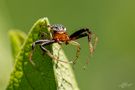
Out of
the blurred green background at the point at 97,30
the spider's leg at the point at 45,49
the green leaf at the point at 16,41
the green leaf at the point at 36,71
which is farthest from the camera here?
the blurred green background at the point at 97,30

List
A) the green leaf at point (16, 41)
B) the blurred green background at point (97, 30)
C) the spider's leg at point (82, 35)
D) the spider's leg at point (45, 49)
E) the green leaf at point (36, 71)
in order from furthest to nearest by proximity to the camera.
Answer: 1. the blurred green background at point (97, 30)
2. the spider's leg at point (82, 35)
3. the green leaf at point (16, 41)
4. the spider's leg at point (45, 49)
5. the green leaf at point (36, 71)

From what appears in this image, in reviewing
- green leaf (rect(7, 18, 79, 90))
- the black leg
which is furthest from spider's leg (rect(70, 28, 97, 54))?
green leaf (rect(7, 18, 79, 90))

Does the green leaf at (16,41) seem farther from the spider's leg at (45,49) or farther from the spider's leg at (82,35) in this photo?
the spider's leg at (82,35)

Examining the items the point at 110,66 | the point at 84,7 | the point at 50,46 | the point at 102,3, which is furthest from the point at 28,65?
the point at 84,7

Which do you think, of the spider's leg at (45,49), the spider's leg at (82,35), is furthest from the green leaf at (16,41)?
the spider's leg at (82,35)

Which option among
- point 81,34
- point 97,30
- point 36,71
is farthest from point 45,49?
point 97,30

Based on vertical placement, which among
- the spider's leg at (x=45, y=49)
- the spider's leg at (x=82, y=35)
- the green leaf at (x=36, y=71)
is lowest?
the green leaf at (x=36, y=71)

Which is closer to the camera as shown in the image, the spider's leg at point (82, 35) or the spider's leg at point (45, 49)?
the spider's leg at point (45, 49)

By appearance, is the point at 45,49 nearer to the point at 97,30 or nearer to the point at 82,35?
the point at 82,35
